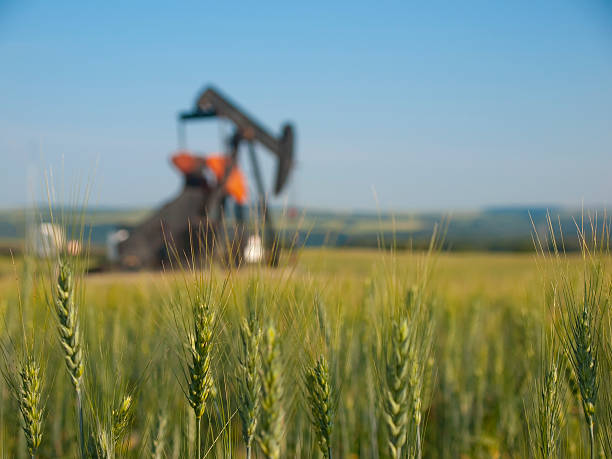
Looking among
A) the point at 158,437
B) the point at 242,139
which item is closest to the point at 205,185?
the point at 242,139

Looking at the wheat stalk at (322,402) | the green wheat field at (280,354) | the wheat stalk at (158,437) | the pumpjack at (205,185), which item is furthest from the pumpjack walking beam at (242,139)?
the wheat stalk at (322,402)

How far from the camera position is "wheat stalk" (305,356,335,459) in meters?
1.24

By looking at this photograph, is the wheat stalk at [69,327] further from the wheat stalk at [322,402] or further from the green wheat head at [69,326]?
the wheat stalk at [322,402]

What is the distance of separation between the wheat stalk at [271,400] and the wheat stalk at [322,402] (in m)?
0.15

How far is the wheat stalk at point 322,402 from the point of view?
4.06 feet

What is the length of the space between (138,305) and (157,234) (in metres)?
5.80

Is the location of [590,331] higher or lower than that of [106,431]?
higher

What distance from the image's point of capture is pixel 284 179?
942cm

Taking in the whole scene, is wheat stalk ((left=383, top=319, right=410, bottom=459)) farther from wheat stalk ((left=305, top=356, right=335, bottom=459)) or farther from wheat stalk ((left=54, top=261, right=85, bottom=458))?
wheat stalk ((left=54, top=261, right=85, bottom=458))

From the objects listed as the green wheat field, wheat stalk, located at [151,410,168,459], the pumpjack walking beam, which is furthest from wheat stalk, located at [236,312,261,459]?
the pumpjack walking beam

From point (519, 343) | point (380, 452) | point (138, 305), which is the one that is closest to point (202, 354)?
point (380, 452)

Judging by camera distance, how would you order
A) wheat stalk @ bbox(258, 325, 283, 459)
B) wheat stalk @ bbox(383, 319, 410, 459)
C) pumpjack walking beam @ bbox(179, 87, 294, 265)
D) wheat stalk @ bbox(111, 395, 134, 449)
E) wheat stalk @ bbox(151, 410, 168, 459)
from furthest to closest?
1. pumpjack walking beam @ bbox(179, 87, 294, 265)
2. wheat stalk @ bbox(151, 410, 168, 459)
3. wheat stalk @ bbox(111, 395, 134, 449)
4. wheat stalk @ bbox(383, 319, 410, 459)
5. wheat stalk @ bbox(258, 325, 283, 459)

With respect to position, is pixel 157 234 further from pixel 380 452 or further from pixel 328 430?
pixel 328 430

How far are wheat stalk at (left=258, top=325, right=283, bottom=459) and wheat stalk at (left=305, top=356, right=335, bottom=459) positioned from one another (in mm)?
152
